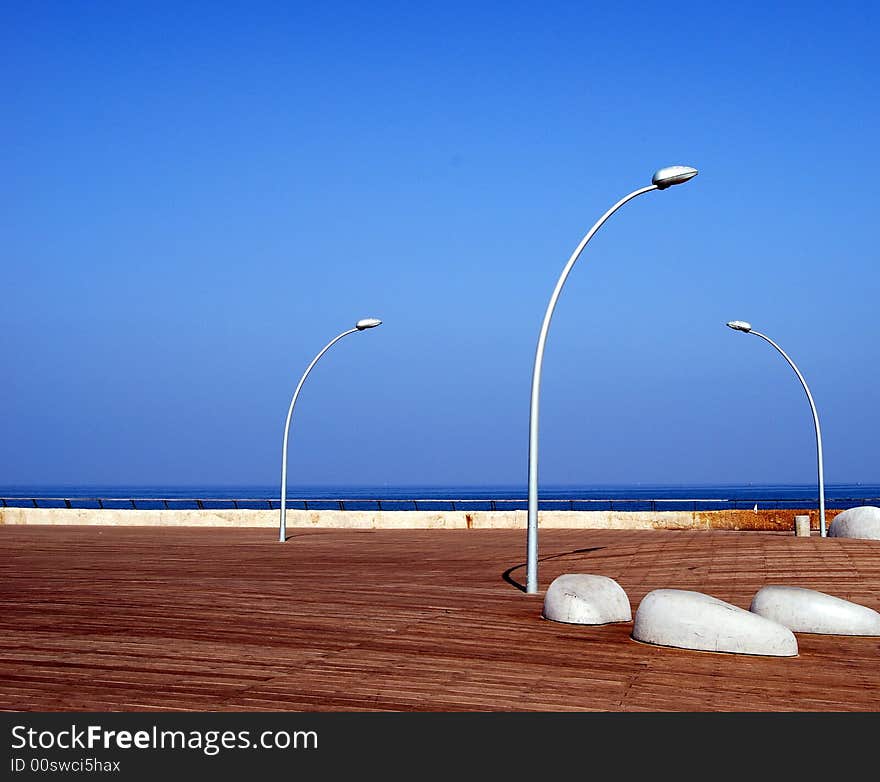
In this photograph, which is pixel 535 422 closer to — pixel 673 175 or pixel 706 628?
pixel 673 175

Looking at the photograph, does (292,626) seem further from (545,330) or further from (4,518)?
(4,518)

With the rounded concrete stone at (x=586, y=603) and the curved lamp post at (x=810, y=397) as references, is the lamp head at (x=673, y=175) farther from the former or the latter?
the curved lamp post at (x=810, y=397)

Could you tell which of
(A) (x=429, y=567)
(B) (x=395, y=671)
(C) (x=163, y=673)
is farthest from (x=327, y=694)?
(A) (x=429, y=567)

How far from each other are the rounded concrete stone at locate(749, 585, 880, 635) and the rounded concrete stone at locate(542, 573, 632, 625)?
1598mm

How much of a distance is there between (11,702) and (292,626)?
4267mm

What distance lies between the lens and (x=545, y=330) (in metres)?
15.0

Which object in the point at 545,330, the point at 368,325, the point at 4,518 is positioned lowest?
the point at 4,518

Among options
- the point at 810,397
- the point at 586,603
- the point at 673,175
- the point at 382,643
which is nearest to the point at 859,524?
the point at 810,397

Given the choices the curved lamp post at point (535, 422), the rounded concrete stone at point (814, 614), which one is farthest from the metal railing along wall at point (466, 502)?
the rounded concrete stone at point (814, 614)

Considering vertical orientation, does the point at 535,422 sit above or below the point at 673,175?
below

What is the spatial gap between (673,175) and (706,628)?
753 centimetres

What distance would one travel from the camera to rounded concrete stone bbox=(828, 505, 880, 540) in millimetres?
24906

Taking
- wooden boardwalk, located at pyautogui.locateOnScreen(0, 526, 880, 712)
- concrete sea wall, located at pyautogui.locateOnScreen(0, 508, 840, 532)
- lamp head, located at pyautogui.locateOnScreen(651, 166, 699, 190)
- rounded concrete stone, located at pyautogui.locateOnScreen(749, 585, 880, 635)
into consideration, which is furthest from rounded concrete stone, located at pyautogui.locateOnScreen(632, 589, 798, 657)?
concrete sea wall, located at pyautogui.locateOnScreen(0, 508, 840, 532)

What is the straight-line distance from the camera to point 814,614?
10555 mm
